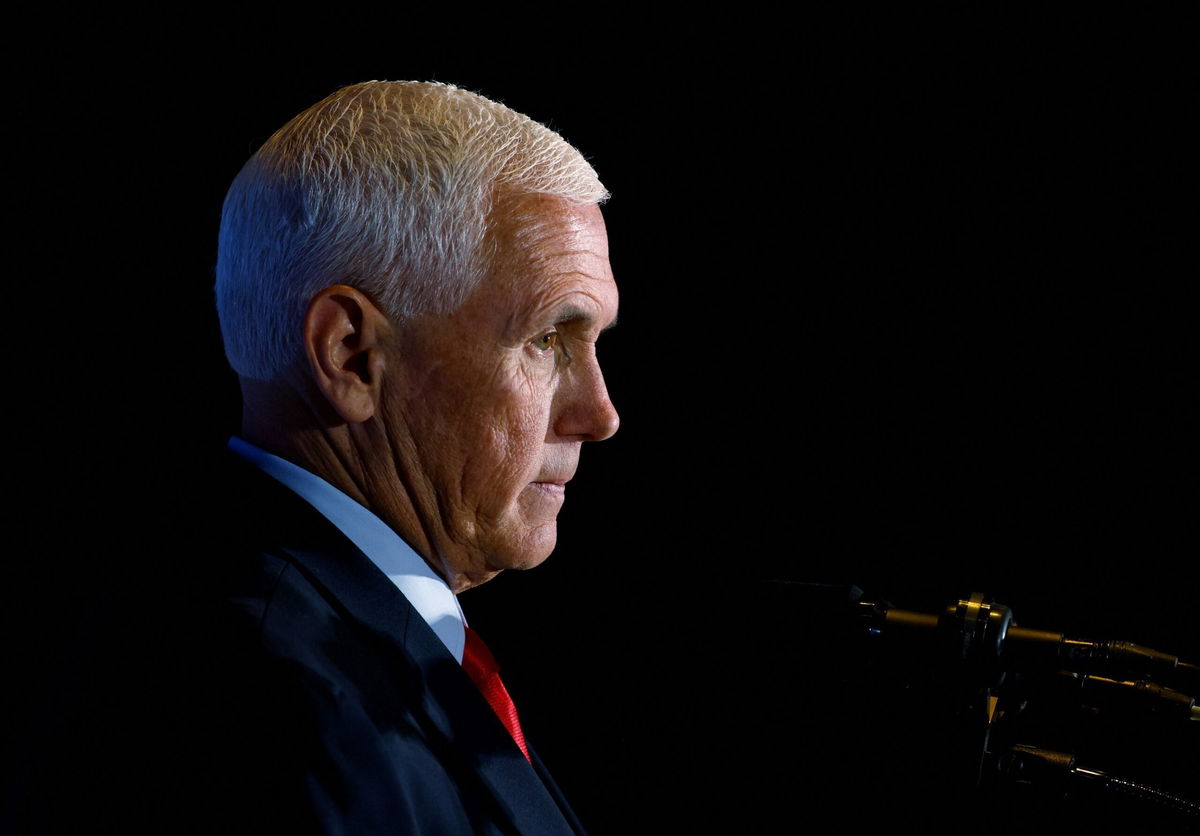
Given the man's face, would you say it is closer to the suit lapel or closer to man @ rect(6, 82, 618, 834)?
man @ rect(6, 82, 618, 834)

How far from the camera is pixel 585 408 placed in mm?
1310

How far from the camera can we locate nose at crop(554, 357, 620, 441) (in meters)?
1.31

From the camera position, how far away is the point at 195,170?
2064mm

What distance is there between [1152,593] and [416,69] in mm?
2194

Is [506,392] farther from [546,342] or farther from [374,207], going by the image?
[374,207]

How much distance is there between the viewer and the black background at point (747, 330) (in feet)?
6.35

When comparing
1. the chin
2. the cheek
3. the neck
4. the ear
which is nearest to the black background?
the chin

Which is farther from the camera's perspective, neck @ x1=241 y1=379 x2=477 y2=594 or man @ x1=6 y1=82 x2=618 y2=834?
neck @ x1=241 y1=379 x2=477 y2=594

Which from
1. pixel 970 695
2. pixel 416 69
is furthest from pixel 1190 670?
pixel 416 69

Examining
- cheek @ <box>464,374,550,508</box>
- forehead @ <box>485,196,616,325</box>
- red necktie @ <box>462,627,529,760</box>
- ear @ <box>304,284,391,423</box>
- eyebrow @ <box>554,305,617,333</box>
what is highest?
forehead @ <box>485,196,616,325</box>

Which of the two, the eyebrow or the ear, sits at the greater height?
the eyebrow

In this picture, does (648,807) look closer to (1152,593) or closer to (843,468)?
(843,468)

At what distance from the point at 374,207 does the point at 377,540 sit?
0.42 m

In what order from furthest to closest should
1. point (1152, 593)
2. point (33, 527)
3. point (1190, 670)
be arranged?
point (1152, 593) < point (33, 527) < point (1190, 670)
